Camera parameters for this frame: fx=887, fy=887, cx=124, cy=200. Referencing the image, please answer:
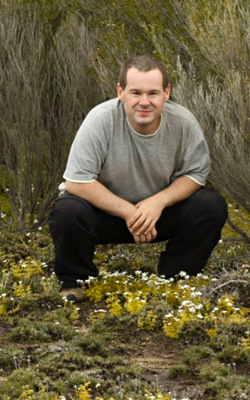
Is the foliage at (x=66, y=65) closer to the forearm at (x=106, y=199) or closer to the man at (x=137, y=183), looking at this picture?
the man at (x=137, y=183)

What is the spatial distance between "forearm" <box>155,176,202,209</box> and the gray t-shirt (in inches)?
1.8

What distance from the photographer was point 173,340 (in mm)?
5285

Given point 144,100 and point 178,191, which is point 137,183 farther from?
point 144,100

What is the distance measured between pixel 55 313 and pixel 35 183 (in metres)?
2.99

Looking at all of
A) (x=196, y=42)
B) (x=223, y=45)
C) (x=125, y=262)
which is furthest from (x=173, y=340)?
(x=196, y=42)

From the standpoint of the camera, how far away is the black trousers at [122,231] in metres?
6.11

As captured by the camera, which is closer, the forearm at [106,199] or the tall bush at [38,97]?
the forearm at [106,199]

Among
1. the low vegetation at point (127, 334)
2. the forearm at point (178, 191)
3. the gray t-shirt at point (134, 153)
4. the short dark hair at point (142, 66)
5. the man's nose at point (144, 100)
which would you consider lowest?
the low vegetation at point (127, 334)

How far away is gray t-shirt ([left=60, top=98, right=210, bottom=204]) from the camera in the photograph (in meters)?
6.03

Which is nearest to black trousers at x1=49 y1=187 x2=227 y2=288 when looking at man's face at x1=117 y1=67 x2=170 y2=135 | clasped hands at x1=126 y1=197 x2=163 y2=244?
clasped hands at x1=126 y1=197 x2=163 y2=244

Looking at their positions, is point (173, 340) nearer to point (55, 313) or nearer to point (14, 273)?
point (55, 313)

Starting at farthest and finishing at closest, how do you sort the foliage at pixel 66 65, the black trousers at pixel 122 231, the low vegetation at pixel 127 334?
the foliage at pixel 66 65 → the black trousers at pixel 122 231 → the low vegetation at pixel 127 334

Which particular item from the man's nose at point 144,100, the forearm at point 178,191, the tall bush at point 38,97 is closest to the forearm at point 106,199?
the forearm at point 178,191

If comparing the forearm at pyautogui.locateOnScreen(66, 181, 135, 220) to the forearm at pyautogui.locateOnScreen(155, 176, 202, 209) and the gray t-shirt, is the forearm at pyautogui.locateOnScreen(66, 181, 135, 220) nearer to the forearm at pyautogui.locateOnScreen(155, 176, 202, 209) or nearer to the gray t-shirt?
the gray t-shirt
